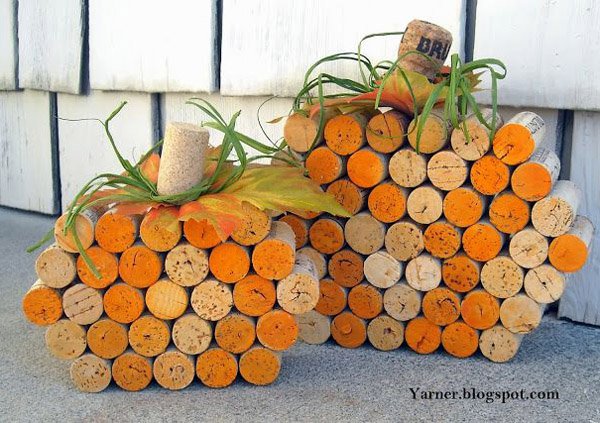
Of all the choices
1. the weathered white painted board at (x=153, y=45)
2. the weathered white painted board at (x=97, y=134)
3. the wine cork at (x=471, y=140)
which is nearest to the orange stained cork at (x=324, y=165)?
the wine cork at (x=471, y=140)

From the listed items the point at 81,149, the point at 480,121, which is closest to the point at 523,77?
the point at 480,121

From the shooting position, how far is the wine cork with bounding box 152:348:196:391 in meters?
2.11

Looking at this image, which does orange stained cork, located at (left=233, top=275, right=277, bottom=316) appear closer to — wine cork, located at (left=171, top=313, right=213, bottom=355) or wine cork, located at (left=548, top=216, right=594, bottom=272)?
wine cork, located at (left=171, top=313, right=213, bottom=355)

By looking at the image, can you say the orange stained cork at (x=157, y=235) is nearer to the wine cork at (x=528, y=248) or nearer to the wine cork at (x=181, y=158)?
the wine cork at (x=181, y=158)

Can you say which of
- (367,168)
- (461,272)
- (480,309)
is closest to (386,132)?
(367,168)

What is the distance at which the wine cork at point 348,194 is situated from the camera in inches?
92.4

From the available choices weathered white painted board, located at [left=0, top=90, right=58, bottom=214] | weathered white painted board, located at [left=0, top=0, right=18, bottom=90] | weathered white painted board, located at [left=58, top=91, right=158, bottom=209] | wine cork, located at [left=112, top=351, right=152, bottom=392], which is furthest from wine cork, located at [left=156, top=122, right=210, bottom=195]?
weathered white painted board, located at [left=0, top=0, right=18, bottom=90]

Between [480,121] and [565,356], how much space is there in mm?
730

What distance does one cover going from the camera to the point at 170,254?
6.75 ft

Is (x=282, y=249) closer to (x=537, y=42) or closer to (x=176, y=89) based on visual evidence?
(x=537, y=42)

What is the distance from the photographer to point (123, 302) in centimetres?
209

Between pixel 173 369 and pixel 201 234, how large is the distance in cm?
36

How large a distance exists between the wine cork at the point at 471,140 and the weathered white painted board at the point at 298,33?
21.9 inches

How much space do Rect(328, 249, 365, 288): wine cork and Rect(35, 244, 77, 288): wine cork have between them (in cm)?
74
